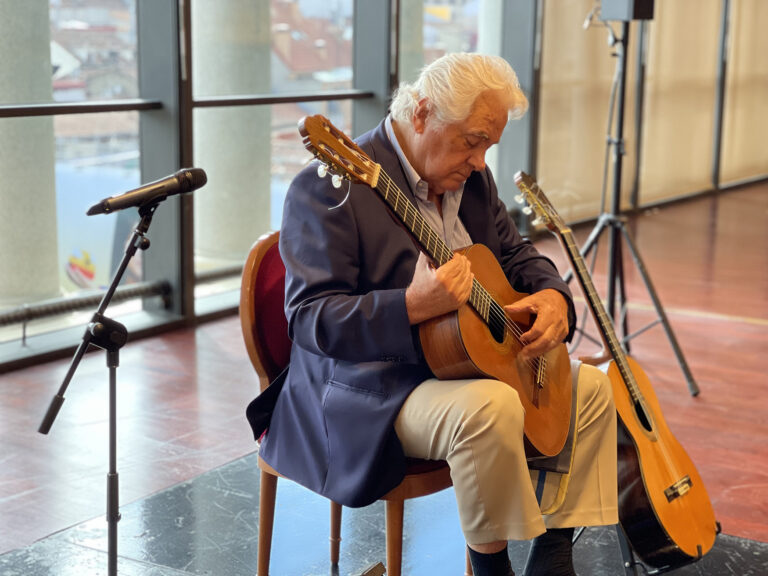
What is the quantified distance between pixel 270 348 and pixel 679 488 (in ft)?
3.15

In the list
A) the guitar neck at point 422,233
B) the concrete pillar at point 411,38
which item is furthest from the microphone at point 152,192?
the concrete pillar at point 411,38

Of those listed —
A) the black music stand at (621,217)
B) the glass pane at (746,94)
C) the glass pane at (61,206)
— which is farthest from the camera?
the glass pane at (746,94)

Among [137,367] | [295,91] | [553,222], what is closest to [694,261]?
[295,91]

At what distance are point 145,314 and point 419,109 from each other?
9.35 ft

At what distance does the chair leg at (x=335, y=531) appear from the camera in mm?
2434

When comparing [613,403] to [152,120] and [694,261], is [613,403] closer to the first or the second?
[152,120]

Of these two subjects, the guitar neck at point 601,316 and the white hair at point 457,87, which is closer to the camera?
the white hair at point 457,87

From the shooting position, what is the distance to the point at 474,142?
7.11 ft

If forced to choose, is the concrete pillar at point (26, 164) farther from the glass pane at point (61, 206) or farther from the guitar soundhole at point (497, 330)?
the guitar soundhole at point (497, 330)

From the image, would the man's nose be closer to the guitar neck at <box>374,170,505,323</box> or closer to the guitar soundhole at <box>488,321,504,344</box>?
the guitar neck at <box>374,170,505,323</box>

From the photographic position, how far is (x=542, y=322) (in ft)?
7.14

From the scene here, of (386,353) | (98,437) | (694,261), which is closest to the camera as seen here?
(386,353)

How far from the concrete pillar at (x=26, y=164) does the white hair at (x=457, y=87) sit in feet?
7.77

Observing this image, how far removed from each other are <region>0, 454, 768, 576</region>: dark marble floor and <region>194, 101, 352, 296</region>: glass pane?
2.41m
